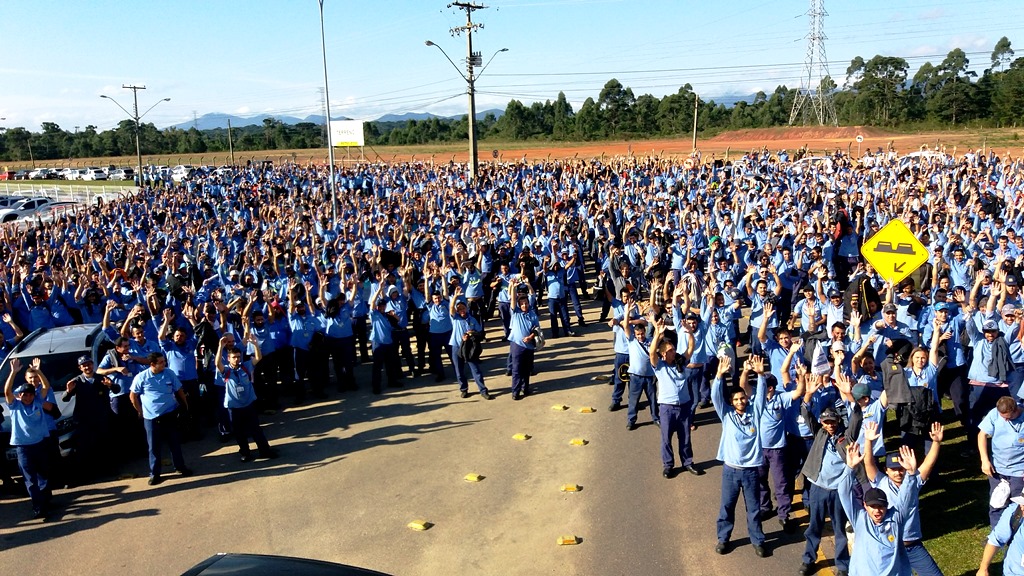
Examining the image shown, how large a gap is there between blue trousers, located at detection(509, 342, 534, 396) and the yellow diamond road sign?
470cm

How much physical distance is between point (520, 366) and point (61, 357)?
6.12 m

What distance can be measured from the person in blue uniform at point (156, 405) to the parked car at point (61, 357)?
0.77 meters

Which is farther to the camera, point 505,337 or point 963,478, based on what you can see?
point 505,337

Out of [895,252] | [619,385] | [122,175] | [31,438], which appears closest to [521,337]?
[619,385]

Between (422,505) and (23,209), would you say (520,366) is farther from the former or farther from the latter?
(23,209)

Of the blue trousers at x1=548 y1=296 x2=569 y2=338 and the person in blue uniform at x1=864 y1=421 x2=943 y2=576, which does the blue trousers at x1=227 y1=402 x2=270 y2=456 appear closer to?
the blue trousers at x1=548 y1=296 x2=569 y2=338

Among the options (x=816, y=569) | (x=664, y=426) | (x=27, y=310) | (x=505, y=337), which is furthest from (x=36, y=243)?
(x=816, y=569)

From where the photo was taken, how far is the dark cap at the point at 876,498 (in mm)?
4906

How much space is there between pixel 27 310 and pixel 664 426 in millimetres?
10434

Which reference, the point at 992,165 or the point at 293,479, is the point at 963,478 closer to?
the point at 293,479

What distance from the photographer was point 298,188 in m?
30.6

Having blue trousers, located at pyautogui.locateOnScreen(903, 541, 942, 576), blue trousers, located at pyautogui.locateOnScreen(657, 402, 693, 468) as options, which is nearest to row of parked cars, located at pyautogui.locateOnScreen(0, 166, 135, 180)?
blue trousers, located at pyautogui.locateOnScreen(657, 402, 693, 468)

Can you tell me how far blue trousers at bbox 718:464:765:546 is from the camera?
6477 millimetres

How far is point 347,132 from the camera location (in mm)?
44531
